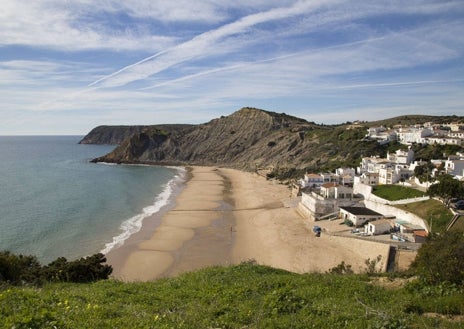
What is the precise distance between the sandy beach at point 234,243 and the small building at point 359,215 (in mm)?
2212

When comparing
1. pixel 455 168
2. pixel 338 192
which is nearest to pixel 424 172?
pixel 455 168

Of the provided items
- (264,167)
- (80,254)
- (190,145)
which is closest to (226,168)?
(264,167)

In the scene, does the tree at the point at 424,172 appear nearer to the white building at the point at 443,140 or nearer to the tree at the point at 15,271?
the white building at the point at 443,140

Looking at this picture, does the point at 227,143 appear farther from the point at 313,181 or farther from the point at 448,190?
the point at 448,190

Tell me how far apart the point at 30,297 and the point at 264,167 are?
81.4 meters

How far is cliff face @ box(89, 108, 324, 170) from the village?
37.3 metres

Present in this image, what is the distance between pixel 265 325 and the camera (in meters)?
7.32

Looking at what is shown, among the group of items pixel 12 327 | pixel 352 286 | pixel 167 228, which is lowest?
A: pixel 167 228

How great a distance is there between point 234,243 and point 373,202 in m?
15.3

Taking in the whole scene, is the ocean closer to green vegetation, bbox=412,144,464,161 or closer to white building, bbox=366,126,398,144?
green vegetation, bbox=412,144,464,161

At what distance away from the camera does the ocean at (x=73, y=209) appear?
3005 centimetres

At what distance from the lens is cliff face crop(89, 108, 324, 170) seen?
313 ft

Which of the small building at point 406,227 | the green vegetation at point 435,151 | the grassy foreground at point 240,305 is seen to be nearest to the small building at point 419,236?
the small building at point 406,227

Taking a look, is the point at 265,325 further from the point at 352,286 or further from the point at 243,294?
the point at 352,286
